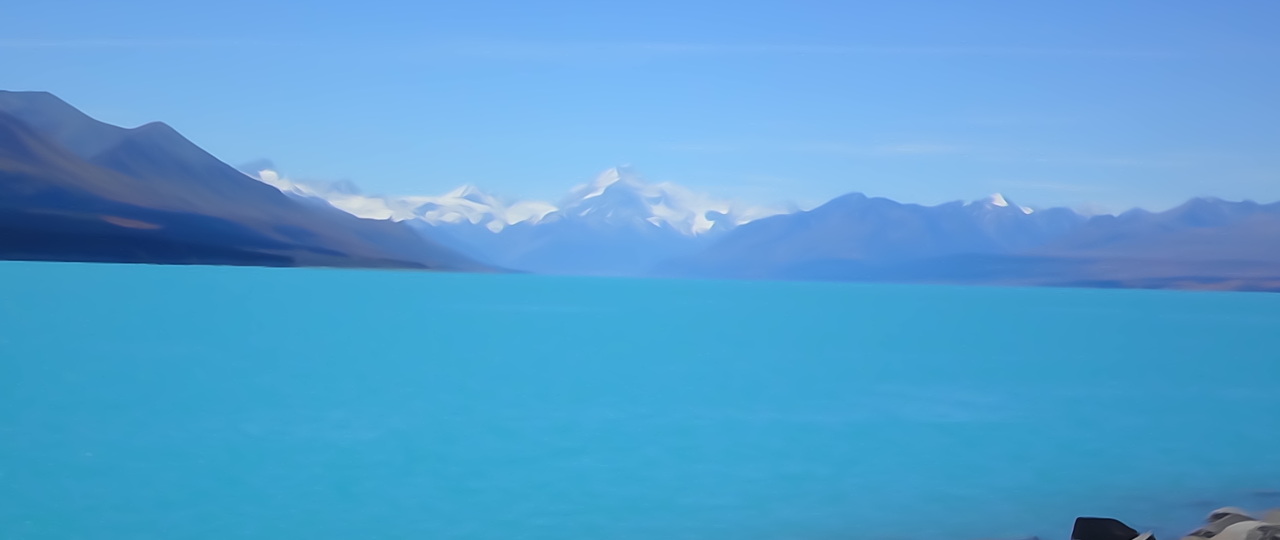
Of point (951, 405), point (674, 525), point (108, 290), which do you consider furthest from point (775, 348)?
point (108, 290)

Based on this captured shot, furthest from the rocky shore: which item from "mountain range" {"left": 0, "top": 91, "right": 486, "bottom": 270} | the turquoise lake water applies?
"mountain range" {"left": 0, "top": 91, "right": 486, "bottom": 270}

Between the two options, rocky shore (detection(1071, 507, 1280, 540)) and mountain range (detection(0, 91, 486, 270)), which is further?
mountain range (detection(0, 91, 486, 270))

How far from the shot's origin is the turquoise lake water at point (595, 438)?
29.5 feet

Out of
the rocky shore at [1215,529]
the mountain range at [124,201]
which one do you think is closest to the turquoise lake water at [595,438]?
the rocky shore at [1215,529]

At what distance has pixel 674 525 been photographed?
896 cm

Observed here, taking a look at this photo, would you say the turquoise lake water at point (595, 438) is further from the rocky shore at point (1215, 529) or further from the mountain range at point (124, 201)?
the mountain range at point (124, 201)

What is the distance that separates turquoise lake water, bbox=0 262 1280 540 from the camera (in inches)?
354

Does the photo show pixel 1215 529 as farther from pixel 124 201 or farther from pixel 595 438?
pixel 124 201

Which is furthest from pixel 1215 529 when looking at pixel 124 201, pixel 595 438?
pixel 124 201

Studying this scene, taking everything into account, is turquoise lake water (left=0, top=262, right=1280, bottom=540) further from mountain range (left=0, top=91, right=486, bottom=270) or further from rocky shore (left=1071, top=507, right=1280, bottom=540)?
mountain range (left=0, top=91, right=486, bottom=270)

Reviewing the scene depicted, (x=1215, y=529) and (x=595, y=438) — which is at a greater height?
(x=1215, y=529)

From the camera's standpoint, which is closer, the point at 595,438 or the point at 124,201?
the point at 595,438

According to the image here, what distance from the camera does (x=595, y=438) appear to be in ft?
43.7

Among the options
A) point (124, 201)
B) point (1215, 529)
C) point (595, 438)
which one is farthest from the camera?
point (124, 201)
